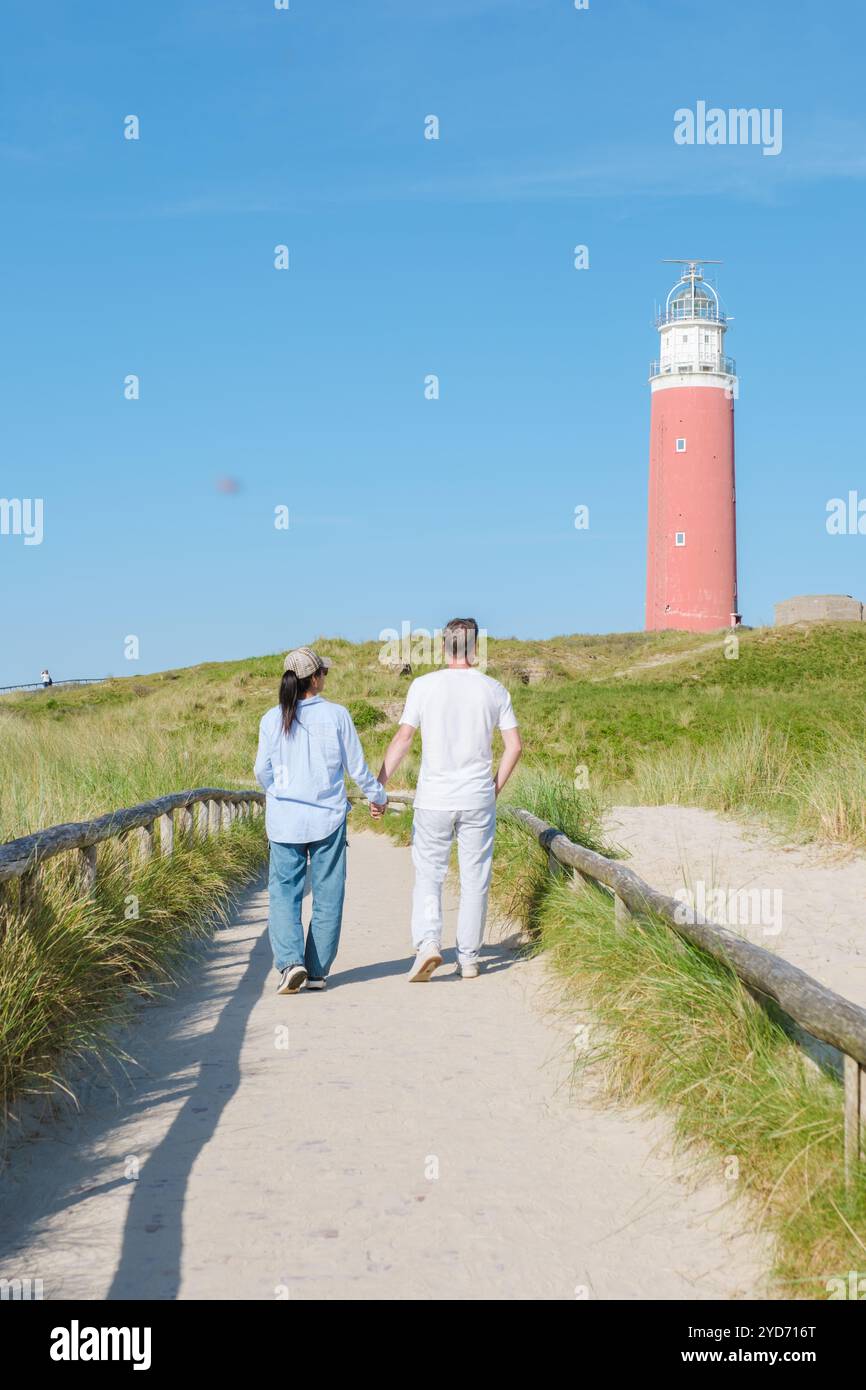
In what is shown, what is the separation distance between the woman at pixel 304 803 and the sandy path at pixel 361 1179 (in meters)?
0.79

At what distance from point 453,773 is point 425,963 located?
3.94 ft

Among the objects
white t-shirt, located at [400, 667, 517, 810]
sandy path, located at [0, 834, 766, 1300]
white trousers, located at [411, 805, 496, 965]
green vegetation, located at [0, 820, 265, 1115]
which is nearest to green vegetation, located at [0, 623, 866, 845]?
green vegetation, located at [0, 820, 265, 1115]

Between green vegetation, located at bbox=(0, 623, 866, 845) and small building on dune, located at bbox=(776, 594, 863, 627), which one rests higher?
small building on dune, located at bbox=(776, 594, 863, 627)

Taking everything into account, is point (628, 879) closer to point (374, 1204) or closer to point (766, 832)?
point (374, 1204)

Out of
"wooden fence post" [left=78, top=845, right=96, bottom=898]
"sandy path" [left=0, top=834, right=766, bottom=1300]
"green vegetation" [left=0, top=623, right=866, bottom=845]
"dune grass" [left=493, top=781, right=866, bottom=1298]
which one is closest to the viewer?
"dune grass" [left=493, top=781, right=866, bottom=1298]

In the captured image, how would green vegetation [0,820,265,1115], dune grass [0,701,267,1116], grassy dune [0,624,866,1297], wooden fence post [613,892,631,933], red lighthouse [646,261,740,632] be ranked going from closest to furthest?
1. grassy dune [0,624,866,1297]
2. green vegetation [0,820,265,1115]
3. dune grass [0,701,267,1116]
4. wooden fence post [613,892,631,933]
5. red lighthouse [646,261,740,632]

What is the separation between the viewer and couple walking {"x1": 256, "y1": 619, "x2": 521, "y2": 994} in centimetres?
744

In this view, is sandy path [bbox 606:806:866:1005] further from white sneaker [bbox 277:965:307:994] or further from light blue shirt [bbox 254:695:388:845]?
white sneaker [bbox 277:965:307:994]

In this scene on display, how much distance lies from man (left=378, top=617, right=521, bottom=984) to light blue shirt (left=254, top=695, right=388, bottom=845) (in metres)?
0.29

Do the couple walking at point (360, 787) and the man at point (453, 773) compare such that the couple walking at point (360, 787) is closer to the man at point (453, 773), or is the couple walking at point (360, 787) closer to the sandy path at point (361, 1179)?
the man at point (453, 773)

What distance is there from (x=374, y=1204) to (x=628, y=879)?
121 inches

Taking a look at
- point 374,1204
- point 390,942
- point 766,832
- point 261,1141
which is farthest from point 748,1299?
point 766,832

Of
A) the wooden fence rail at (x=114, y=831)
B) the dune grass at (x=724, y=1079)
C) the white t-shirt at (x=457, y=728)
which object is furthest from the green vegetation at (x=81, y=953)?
the dune grass at (x=724, y=1079)

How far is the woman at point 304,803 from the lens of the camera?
7.45 meters
